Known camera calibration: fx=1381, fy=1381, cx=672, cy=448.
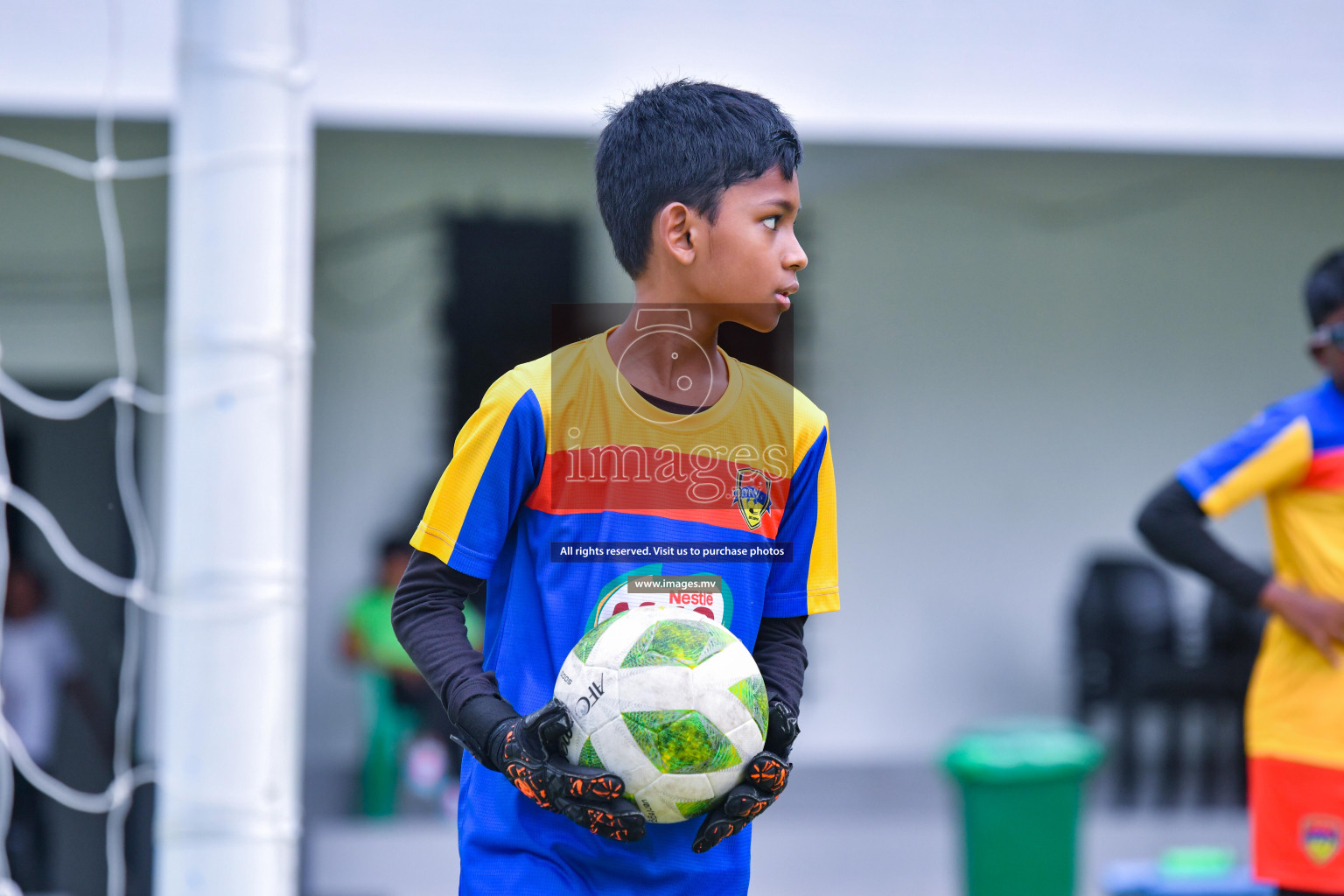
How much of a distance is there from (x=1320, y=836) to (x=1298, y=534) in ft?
1.80

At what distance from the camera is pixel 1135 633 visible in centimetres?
698

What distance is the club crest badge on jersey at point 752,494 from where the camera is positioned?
3.59ft

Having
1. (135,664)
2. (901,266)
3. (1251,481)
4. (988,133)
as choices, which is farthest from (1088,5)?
(135,664)

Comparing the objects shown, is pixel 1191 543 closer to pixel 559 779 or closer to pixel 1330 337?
pixel 1330 337

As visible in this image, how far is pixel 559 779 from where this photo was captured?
1.07 meters

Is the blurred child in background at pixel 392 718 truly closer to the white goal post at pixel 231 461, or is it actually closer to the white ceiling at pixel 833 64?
the white ceiling at pixel 833 64

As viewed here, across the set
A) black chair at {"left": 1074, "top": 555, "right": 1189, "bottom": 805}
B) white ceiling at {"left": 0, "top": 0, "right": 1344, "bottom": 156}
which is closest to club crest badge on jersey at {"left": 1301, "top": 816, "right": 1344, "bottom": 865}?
white ceiling at {"left": 0, "top": 0, "right": 1344, "bottom": 156}

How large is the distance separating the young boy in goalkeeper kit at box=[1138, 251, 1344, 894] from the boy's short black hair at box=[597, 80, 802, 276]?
1771mm

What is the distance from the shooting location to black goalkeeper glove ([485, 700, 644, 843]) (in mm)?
1060

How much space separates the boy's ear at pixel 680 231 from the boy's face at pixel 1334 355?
188 centimetres

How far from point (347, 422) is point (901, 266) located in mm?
3161

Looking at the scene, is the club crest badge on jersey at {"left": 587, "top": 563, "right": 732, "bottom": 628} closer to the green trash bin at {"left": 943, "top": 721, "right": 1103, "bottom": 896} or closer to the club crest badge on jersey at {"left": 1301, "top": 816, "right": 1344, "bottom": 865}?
the club crest badge on jersey at {"left": 1301, "top": 816, "right": 1344, "bottom": 865}

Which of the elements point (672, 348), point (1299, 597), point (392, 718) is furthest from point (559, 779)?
point (392, 718)

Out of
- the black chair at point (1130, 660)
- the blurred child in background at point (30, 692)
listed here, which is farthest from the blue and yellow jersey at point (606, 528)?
the black chair at point (1130, 660)
